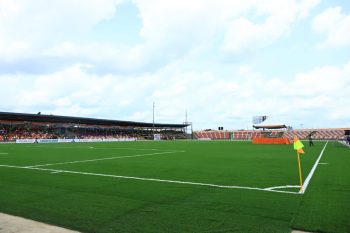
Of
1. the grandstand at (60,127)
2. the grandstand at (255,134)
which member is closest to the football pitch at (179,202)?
the grandstand at (60,127)

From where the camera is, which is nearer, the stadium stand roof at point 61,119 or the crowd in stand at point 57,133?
the stadium stand roof at point 61,119

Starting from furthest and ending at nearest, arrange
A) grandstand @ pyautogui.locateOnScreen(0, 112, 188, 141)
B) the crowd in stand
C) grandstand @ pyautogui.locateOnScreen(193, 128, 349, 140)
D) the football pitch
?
grandstand @ pyautogui.locateOnScreen(193, 128, 349, 140), grandstand @ pyautogui.locateOnScreen(0, 112, 188, 141), the crowd in stand, the football pitch

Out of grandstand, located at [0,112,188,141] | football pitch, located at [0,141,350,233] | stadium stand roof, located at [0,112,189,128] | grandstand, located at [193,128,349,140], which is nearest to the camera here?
football pitch, located at [0,141,350,233]

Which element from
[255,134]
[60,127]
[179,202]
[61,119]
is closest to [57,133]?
[60,127]

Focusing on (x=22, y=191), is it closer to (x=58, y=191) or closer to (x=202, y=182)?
(x=58, y=191)

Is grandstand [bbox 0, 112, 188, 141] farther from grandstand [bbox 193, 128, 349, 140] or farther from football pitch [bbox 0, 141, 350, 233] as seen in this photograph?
football pitch [bbox 0, 141, 350, 233]

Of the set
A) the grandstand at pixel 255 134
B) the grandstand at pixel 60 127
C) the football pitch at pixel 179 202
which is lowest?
the football pitch at pixel 179 202

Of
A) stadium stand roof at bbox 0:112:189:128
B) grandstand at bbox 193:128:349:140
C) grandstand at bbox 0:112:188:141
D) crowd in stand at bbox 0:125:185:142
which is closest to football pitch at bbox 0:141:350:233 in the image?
crowd in stand at bbox 0:125:185:142

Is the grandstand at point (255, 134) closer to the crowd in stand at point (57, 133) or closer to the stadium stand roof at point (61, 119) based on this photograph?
the stadium stand roof at point (61, 119)

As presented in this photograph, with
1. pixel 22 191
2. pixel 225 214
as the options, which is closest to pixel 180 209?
pixel 225 214

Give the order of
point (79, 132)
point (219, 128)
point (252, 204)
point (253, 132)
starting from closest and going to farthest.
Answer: point (252, 204) < point (79, 132) < point (253, 132) < point (219, 128)

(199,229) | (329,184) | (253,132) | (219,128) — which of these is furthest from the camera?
(219,128)

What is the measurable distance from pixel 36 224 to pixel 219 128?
407ft

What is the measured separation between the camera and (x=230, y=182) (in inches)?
420
